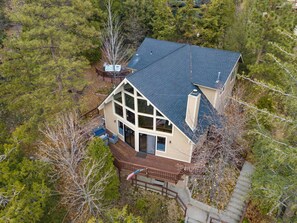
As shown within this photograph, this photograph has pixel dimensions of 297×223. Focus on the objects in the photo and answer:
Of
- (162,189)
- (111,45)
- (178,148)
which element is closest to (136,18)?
(111,45)

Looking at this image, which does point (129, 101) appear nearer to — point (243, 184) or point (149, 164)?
point (149, 164)

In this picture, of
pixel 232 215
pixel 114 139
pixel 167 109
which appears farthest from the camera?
pixel 114 139

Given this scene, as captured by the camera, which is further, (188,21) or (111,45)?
(188,21)

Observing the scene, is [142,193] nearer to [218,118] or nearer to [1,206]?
[218,118]

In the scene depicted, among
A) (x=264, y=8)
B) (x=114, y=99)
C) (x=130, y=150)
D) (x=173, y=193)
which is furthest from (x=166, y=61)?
(x=173, y=193)

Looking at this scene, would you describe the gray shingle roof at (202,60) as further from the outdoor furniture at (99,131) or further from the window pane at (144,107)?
the outdoor furniture at (99,131)

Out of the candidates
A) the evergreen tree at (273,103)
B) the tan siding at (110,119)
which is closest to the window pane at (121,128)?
the tan siding at (110,119)

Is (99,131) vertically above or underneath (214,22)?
underneath
